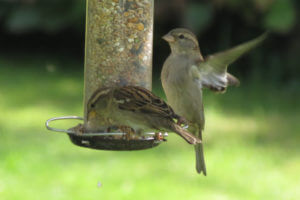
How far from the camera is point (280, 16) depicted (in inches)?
328

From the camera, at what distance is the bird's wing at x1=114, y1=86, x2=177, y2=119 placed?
3264 mm

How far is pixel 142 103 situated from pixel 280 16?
545cm

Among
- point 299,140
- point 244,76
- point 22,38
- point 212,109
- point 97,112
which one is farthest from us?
point 22,38

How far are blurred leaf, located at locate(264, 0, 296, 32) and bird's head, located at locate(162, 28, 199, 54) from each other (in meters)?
4.87

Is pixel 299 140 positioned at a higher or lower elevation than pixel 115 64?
lower

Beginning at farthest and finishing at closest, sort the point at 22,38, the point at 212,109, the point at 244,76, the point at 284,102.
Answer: the point at 22,38
the point at 244,76
the point at 284,102
the point at 212,109

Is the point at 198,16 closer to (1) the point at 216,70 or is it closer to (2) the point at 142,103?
(1) the point at 216,70

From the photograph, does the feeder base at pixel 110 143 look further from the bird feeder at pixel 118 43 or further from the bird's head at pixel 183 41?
the bird's head at pixel 183 41

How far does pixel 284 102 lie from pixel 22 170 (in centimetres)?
381

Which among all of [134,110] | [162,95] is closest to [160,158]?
[162,95]

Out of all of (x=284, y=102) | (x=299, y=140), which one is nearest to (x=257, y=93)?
(x=284, y=102)

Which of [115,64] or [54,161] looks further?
[54,161]

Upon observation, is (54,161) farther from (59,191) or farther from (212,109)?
(212,109)

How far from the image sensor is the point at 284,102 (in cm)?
822
